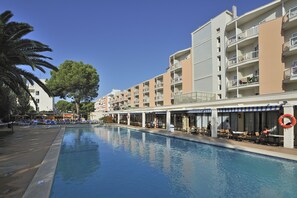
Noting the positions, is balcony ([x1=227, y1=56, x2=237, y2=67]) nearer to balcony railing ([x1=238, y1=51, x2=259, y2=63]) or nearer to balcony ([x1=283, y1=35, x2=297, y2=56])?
balcony railing ([x1=238, y1=51, x2=259, y2=63])

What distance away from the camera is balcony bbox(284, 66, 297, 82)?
17264 mm

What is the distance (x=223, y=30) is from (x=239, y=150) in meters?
17.8

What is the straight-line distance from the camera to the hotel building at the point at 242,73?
16.7m

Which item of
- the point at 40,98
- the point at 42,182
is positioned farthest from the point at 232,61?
the point at 40,98

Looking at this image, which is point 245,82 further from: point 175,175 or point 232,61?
point 175,175

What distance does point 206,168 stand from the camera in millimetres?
10086

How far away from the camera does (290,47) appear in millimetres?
17469

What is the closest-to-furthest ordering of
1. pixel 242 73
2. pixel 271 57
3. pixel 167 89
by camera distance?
pixel 271 57
pixel 242 73
pixel 167 89

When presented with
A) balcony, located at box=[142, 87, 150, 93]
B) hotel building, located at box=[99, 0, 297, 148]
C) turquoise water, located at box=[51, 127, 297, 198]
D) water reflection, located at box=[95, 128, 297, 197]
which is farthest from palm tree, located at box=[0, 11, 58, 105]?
balcony, located at box=[142, 87, 150, 93]

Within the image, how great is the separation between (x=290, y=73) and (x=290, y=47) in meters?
2.13

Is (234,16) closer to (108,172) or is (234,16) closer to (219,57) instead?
(219,57)

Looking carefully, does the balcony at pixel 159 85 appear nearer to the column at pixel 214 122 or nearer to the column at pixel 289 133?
the column at pixel 214 122

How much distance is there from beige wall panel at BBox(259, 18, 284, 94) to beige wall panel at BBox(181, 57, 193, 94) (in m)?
12.7

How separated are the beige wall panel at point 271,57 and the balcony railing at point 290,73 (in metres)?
0.50
